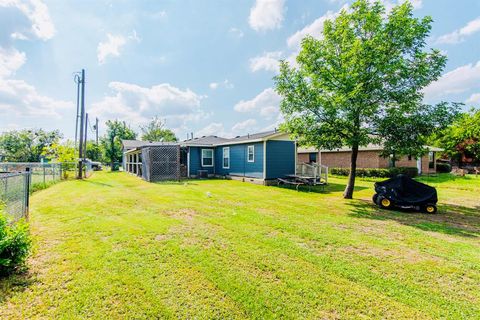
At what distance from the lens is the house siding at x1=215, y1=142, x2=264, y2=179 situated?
1409 cm

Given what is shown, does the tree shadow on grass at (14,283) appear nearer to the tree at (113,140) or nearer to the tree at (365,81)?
the tree at (365,81)

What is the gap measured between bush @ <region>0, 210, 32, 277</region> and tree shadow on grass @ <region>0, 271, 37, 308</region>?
0.15m

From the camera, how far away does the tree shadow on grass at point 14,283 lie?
8.64 ft

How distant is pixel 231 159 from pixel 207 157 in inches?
112

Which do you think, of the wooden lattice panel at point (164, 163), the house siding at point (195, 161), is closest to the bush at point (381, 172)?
the house siding at point (195, 161)

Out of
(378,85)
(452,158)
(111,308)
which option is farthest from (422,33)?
(452,158)

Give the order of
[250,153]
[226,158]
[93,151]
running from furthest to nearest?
[93,151] → [226,158] → [250,153]

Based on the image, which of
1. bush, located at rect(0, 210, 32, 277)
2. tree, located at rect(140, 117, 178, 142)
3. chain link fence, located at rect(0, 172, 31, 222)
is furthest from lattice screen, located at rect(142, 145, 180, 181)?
tree, located at rect(140, 117, 178, 142)

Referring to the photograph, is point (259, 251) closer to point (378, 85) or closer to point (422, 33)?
point (378, 85)

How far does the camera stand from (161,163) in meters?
15.3

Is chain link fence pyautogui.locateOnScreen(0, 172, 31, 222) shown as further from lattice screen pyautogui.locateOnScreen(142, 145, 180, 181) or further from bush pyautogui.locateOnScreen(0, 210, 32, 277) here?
lattice screen pyautogui.locateOnScreen(142, 145, 180, 181)

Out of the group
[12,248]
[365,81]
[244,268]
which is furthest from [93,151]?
[244,268]

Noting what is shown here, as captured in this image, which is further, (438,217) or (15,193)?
(438,217)

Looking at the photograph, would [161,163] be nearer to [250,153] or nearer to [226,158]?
[226,158]
